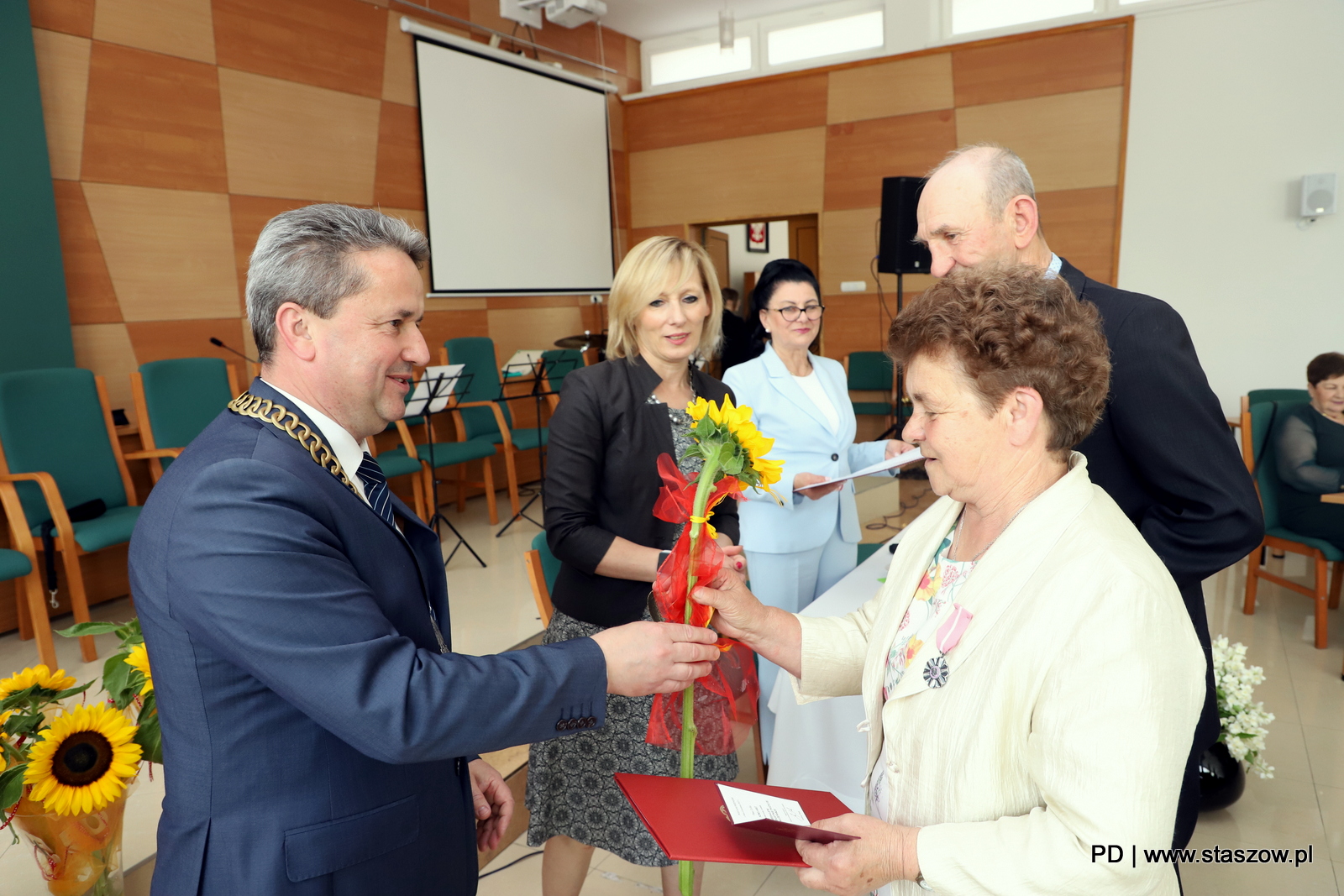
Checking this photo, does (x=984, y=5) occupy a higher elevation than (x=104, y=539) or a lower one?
higher

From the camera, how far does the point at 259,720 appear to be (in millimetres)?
993

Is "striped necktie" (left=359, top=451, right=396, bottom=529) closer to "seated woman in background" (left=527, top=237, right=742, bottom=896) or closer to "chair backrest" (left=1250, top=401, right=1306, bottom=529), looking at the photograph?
"seated woman in background" (left=527, top=237, right=742, bottom=896)

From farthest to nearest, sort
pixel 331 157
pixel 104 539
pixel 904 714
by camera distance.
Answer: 1. pixel 331 157
2. pixel 104 539
3. pixel 904 714

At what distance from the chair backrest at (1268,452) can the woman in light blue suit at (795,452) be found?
2.67m


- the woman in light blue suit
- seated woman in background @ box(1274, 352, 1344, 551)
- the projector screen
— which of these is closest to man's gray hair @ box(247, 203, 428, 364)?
the woman in light blue suit

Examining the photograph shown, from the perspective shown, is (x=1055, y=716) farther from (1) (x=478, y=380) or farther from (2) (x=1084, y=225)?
(2) (x=1084, y=225)

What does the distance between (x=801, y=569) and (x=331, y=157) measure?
5.32m

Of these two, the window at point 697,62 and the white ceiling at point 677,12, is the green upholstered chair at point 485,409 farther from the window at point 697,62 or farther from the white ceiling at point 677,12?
the window at point 697,62

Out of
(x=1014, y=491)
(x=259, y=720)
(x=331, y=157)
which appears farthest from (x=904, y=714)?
(x=331, y=157)

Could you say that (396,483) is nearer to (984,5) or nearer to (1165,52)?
(984,5)

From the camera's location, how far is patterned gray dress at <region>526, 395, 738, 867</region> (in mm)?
1858

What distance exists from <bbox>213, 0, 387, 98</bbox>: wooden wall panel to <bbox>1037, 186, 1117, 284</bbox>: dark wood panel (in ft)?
19.0

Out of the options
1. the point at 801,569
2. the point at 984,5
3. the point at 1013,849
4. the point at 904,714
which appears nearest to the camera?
the point at 1013,849

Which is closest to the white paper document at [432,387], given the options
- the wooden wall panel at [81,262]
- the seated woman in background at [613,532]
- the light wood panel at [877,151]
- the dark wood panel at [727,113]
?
the wooden wall panel at [81,262]
